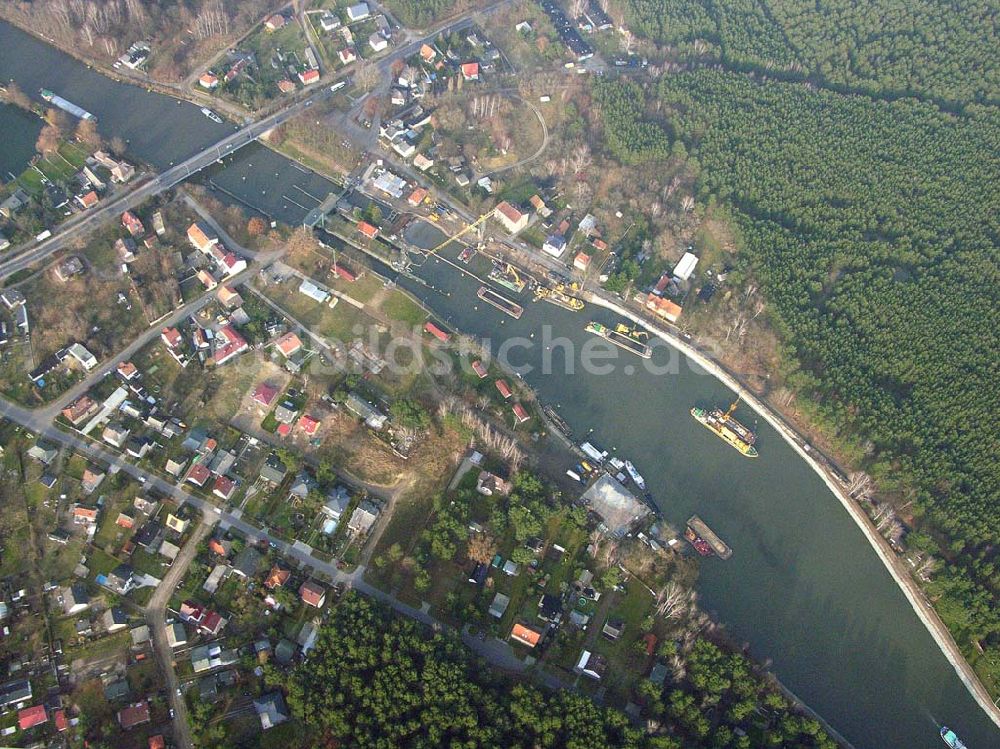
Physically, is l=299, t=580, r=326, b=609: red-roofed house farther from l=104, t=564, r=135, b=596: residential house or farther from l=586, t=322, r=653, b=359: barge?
l=586, t=322, r=653, b=359: barge

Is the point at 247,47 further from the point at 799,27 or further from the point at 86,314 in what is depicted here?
the point at 799,27

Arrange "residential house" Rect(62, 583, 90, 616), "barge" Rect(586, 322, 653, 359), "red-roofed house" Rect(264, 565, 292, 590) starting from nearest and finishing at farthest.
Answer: "residential house" Rect(62, 583, 90, 616), "red-roofed house" Rect(264, 565, 292, 590), "barge" Rect(586, 322, 653, 359)

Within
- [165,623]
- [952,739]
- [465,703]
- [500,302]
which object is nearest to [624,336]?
[500,302]

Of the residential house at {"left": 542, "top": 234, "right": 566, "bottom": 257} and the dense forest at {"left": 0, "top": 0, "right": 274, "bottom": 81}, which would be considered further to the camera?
the dense forest at {"left": 0, "top": 0, "right": 274, "bottom": 81}

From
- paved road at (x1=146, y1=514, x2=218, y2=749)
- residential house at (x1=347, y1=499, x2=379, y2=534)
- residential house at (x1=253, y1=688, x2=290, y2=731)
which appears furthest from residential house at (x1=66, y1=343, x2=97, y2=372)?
residential house at (x1=253, y1=688, x2=290, y2=731)

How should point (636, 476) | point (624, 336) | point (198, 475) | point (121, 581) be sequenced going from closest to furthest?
point (121, 581), point (198, 475), point (636, 476), point (624, 336)

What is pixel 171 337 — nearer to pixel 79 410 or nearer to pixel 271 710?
pixel 79 410
